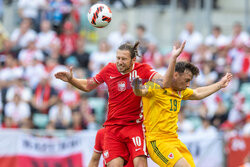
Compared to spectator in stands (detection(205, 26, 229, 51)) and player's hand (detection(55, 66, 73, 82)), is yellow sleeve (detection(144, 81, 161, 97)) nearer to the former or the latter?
player's hand (detection(55, 66, 73, 82))

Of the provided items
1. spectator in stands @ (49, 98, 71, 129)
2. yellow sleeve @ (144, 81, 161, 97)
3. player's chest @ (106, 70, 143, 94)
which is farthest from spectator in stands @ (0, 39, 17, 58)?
yellow sleeve @ (144, 81, 161, 97)

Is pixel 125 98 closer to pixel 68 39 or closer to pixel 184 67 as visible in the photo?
pixel 184 67

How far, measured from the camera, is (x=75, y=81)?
326 inches

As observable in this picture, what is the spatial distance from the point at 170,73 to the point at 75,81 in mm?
1681

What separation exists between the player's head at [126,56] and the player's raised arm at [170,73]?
0.47 meters

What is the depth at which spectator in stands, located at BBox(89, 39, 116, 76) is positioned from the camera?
1557 cm

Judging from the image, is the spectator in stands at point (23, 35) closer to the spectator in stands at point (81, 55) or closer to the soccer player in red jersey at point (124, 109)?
the spectator in stands at point (81, 55)

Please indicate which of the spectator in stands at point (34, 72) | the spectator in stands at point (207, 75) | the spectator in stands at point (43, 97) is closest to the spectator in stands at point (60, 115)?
the spectator in stands at point (43, 97)

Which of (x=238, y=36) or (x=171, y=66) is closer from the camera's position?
(x=171, y=66)

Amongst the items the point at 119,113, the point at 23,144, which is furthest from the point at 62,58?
the point at 119,113

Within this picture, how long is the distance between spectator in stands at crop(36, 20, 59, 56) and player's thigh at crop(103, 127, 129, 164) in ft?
27.4

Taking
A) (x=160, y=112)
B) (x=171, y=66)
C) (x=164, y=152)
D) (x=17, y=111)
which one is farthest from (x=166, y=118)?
(x=17, y=111)

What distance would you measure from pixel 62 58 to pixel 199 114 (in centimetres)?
464

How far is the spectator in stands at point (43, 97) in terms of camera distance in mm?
14406
